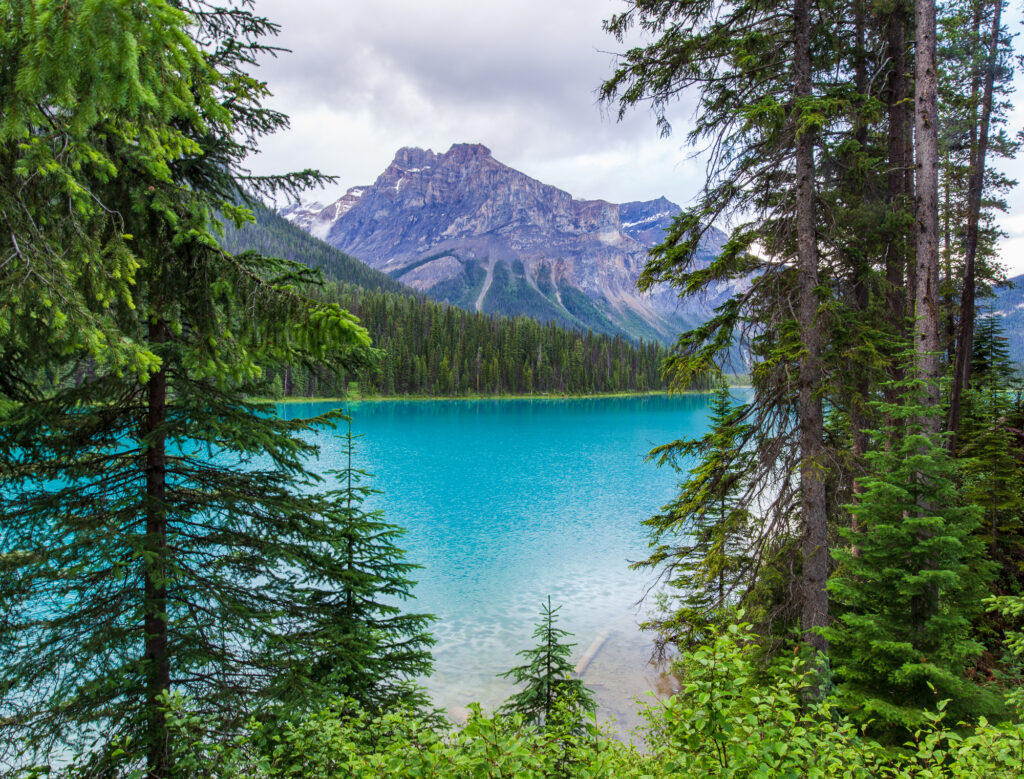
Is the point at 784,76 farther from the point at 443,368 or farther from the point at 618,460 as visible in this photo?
the point at 443,368

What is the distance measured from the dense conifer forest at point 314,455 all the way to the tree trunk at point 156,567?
0.04 metres

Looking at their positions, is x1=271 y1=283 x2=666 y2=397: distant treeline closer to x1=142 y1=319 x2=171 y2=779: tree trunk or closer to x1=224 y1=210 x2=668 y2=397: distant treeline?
x1=224 y1=210 x2=668 y2=397: distant treeline

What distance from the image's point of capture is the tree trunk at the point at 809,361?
7.60 metres

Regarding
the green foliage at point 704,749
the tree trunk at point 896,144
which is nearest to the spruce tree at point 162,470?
the green foliage at point 704,749

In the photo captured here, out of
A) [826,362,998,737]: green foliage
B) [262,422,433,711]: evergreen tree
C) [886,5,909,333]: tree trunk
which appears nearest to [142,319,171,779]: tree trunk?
[262,422,433,711]: evergreen tree

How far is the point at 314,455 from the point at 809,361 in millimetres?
6941

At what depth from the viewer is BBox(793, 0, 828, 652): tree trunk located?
7598 millimetres

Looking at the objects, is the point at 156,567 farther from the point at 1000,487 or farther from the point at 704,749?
the point at 1000,487

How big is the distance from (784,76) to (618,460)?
1574 inches

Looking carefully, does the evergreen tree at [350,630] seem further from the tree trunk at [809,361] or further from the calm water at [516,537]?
the tree trunk at [809,361]

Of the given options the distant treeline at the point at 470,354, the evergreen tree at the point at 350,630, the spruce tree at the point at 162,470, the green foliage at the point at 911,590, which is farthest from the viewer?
the distant treeline at the point at 470,354

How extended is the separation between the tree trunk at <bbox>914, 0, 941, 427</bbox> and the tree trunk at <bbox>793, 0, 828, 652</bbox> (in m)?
1.58

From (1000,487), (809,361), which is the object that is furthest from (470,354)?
(809,361)

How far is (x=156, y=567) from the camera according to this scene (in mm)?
5188
